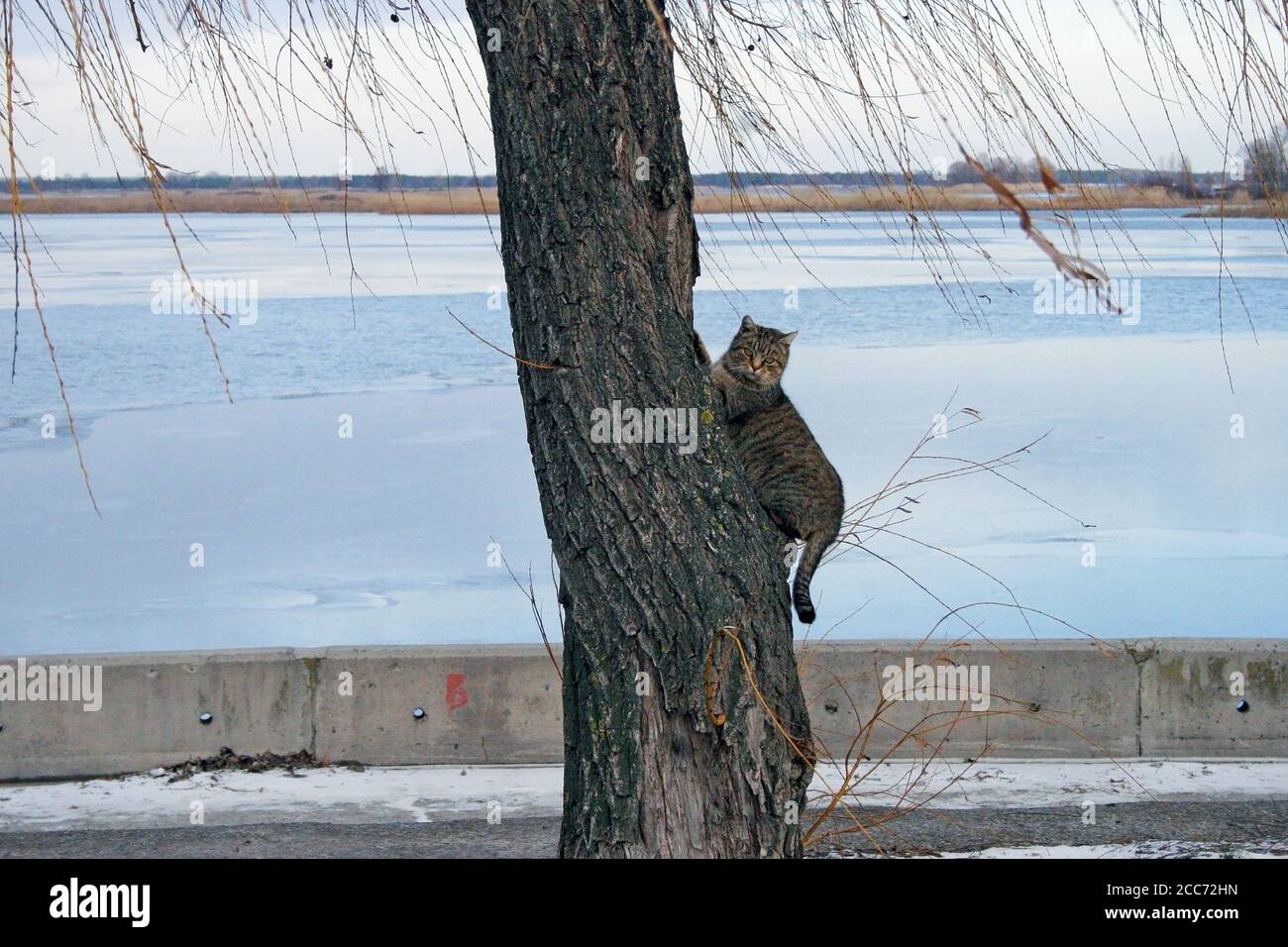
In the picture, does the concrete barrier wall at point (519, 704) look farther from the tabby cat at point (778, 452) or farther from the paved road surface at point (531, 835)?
the tabby cat at point (778, 452)

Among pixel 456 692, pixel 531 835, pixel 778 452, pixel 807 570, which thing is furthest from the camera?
pixel 456 692

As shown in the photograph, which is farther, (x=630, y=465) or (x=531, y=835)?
(x=531, y=835)

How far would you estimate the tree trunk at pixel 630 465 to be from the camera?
3000 millimetres

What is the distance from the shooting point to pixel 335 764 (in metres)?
6.76

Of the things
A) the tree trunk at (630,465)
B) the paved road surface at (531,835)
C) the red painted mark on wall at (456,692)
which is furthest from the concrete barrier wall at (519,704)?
the tree trunk at (630,465)

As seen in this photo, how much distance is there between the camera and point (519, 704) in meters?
6.74

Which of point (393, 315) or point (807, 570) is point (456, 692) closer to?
point (807, 570)

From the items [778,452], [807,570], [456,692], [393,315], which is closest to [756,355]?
[778,452]

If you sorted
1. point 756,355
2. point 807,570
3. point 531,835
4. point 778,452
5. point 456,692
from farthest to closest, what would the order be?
point 456,692 < point 531,835 < point 756,355 < point 778,452 < point 807,570

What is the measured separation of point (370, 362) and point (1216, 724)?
1252cm

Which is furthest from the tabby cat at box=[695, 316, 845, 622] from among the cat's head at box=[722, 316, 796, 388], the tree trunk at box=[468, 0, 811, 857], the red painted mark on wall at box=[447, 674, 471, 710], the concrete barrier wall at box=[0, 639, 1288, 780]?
the red painted mark on wall at box=[447, 674, 471, 710]

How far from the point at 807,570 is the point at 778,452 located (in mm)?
561

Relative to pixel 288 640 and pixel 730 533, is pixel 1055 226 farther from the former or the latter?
pixel 288 640

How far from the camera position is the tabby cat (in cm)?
470
